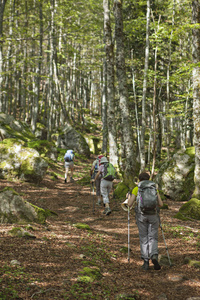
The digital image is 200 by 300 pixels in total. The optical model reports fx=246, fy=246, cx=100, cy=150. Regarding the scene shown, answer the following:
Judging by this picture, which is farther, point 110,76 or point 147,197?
point 110,76

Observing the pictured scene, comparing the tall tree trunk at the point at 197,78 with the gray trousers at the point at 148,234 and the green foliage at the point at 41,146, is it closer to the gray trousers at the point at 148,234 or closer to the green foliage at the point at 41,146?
the gray trousers at the point at 148,234

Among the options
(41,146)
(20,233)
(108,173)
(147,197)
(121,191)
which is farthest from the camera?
(41,146)

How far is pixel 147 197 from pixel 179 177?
364 inches

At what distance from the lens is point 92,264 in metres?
4.45

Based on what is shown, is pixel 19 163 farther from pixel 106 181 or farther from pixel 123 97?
pixel 123 97

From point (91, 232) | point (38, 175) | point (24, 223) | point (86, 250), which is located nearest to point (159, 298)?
point (86, 250)

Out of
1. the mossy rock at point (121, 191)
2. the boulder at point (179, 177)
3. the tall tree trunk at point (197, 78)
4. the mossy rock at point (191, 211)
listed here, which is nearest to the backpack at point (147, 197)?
the mossy rock at point (191, 211)

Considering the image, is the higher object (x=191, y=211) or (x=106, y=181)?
(x=106, y=181)

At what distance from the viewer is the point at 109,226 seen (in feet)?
25.8

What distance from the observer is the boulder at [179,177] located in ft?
42.7

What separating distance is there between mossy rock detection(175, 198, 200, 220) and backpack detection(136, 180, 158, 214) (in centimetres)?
448

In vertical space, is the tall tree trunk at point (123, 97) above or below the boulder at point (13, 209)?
above

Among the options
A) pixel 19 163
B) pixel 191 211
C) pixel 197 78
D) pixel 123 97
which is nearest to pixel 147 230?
pixel 191 211

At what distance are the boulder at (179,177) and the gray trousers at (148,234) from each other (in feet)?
28.4
